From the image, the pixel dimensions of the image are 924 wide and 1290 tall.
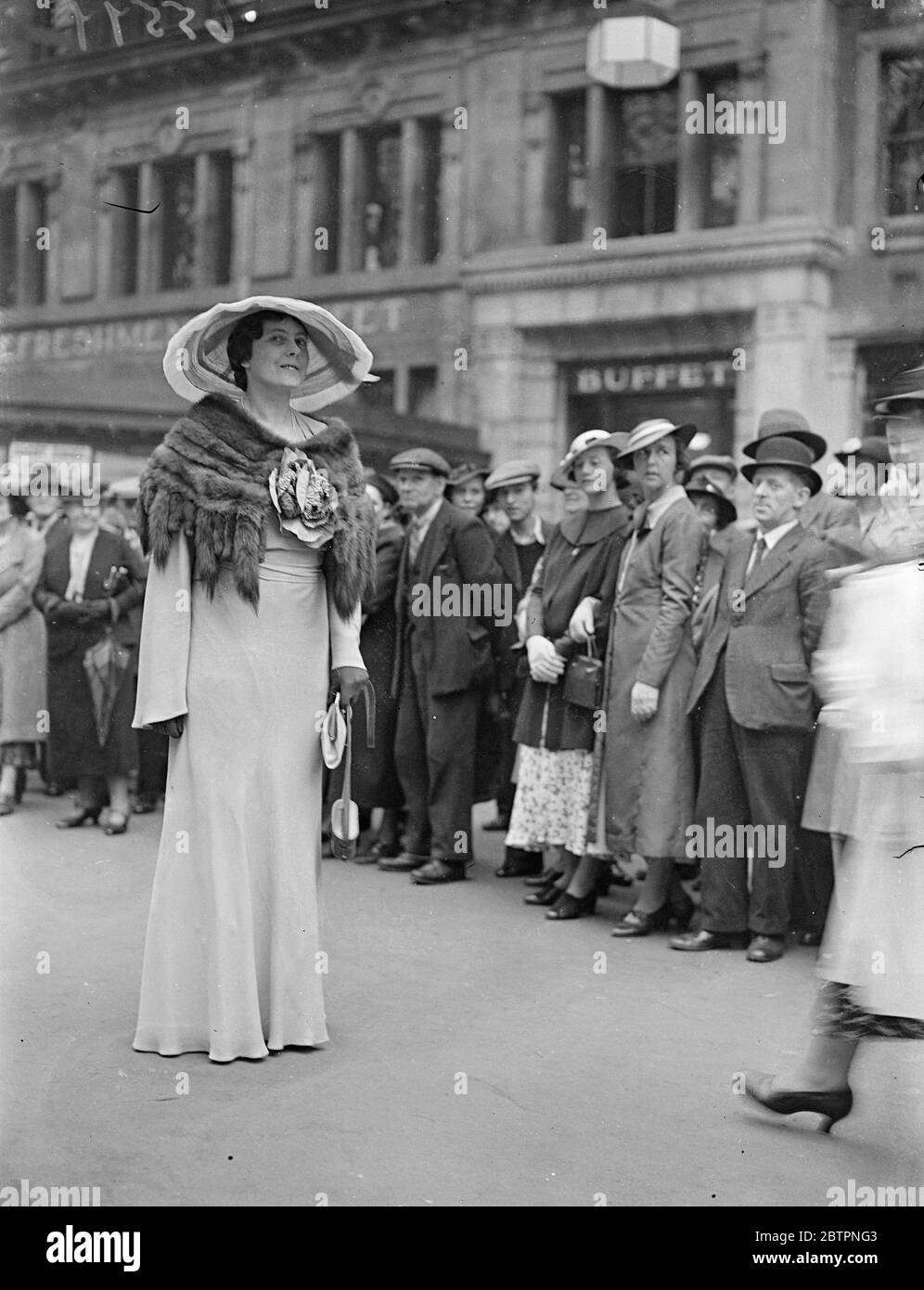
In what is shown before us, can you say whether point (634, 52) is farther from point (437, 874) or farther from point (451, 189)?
point (437, 874)

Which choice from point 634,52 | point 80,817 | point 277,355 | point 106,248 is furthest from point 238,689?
point 106,248

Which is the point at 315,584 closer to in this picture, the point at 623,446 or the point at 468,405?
the point at 623,446

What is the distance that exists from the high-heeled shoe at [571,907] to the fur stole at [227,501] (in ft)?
7.97

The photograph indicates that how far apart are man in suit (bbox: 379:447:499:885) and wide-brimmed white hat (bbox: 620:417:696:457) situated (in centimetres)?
128

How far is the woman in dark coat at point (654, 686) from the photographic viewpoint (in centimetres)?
661

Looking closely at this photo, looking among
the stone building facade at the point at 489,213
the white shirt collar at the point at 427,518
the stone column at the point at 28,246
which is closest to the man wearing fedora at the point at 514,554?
the white shirt collar at the point at 427,518

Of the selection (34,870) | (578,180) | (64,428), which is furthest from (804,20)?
(34,870)

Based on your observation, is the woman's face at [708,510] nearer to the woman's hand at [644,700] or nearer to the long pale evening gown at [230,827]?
the woman's hand at [644,700]

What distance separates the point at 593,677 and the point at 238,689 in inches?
97.4

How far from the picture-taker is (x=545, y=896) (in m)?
7.22

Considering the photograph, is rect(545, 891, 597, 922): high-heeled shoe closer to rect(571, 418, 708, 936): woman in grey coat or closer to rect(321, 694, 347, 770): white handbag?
rect(571, 418, 708, 936): woman in grey coat
